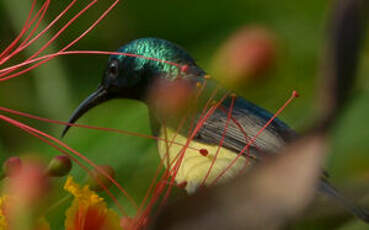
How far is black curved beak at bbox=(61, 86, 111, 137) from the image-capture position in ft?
4.67

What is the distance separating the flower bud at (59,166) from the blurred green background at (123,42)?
0.10 m

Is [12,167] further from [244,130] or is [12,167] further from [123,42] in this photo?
[123,42]

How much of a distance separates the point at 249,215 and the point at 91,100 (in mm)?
1287

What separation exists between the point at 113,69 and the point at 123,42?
0.46ft

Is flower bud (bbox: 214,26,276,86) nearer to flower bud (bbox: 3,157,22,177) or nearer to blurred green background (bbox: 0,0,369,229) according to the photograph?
blurred green background (bbox: 0,0,369,229)

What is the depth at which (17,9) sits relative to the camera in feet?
5.29

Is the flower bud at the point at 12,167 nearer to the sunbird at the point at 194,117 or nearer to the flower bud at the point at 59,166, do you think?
the flower bud at the point at 59,166

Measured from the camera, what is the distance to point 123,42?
1749 millimetres

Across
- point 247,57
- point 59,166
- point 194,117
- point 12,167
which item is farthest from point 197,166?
point 12,167

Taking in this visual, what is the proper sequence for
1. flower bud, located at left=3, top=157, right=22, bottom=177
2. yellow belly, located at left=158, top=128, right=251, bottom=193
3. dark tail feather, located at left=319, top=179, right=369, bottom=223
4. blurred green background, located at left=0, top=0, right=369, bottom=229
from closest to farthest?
dark tail feather, located at left=319, top=179, right=369, bottom=223 → flower bud, located at left=3, top=157, right=22, bottom=177 → blurred green background, located at left=0, top=0, right=369, bottom=229 → yellow belly, located at left=158, top=128, right=251, bottom=193

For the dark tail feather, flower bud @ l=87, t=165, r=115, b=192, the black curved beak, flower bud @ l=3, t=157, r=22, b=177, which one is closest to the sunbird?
the black curved beak

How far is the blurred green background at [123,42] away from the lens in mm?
1040

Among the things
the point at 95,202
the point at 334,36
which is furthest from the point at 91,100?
the point at 334,36

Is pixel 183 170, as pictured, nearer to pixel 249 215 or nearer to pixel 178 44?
pixel 178 44
